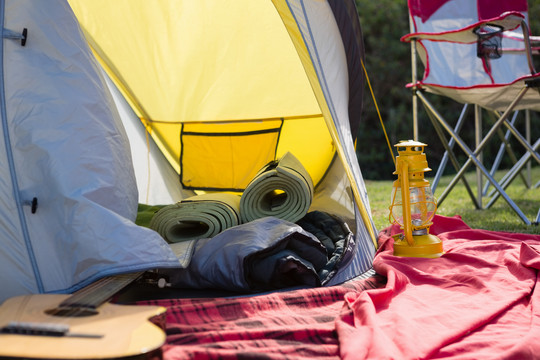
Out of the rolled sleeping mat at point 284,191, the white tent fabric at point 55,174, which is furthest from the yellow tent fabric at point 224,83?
the white tent fabric at point 55,174

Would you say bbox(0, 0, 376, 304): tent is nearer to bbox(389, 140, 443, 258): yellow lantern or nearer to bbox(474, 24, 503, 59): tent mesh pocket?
bbox(389, 140, 443, 258): yellow lantern

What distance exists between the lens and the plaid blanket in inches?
49.9

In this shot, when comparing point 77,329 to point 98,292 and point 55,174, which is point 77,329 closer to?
point 98,292

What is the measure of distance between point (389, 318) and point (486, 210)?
2.00 meters

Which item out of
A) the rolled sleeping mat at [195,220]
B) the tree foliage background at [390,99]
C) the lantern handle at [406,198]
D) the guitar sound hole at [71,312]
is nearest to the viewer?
the guitar sound hole at [71,312]

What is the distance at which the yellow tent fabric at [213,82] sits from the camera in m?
2.77

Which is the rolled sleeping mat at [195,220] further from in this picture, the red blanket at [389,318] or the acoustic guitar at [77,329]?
the acoustic guitar at [77,329]

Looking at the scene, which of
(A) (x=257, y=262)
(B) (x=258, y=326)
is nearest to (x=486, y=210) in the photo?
(A) (x=257, y=262)

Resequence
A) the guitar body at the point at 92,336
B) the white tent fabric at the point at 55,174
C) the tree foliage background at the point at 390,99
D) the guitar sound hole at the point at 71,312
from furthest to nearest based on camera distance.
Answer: the tree foliage background at the point at 390,99
the white tent fabric at the point at 55,174
the guitar sound hole at the point at 71,312
the guitar body at the point at 92,336

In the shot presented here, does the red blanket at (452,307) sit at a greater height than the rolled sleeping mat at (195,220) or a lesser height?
lesser

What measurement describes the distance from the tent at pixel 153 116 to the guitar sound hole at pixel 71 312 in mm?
315

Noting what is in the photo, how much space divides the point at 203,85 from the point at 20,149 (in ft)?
4.40

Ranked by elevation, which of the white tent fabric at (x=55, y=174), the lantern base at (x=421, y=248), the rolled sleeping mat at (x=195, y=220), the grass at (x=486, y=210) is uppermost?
the white tent fabric at (x=55, y=174)

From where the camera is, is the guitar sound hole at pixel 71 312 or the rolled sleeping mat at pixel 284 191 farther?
the rolled sleeping mat at pixel 284 191
